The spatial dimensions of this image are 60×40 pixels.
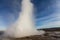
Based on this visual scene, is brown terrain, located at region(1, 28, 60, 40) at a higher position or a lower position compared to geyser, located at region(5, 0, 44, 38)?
lower

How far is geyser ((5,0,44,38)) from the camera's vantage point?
129cm

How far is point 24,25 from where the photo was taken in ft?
4.32

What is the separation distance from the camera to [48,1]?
132 centimetres

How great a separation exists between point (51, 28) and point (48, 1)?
0.26 metres

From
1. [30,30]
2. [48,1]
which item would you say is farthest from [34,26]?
[48,1]

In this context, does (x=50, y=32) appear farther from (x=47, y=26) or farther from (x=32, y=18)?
(x=32, y=18)

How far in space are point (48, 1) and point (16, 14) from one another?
335mm

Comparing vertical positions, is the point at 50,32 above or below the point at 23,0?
below

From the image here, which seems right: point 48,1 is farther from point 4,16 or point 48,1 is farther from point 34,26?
point 4,16

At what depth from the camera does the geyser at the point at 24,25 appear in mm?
1292

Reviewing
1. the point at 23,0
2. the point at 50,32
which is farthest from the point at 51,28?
the point at 23,0

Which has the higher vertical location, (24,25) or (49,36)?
(24,25)

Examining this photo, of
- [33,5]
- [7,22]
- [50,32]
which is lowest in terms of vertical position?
[50,32]

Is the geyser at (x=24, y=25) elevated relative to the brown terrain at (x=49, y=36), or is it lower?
elevated
